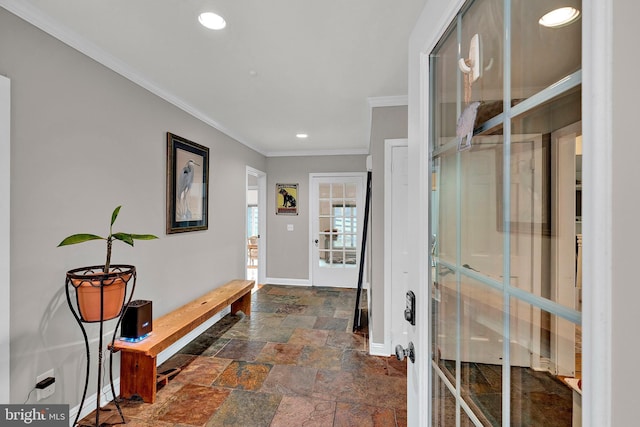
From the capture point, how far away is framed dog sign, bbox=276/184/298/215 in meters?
5.48

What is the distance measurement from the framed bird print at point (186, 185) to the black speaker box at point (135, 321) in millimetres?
846

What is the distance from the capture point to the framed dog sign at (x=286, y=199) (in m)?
5.48

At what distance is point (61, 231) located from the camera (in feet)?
6.02

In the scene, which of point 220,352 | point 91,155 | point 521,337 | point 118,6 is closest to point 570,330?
point 521,337

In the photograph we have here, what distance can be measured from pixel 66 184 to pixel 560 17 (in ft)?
7.82

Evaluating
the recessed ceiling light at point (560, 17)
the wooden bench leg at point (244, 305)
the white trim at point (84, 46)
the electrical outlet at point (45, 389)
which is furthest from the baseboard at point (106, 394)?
the recessed ceiling light at point (560, 17)

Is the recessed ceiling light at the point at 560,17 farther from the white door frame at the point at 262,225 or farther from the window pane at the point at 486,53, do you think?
the white door frame at the point at 262,225

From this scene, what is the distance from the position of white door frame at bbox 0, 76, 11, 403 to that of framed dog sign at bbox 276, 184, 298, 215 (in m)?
4.06

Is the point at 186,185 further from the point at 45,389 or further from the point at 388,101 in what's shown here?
the point at 388,101

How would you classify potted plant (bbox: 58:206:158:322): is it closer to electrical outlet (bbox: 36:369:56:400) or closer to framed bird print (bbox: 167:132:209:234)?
electrical outlet (bbox: 36:369:56:400)

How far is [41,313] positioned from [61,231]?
475 millimetres

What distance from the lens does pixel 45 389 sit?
1.73m

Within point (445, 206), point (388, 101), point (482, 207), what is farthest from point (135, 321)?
point (388, 101)

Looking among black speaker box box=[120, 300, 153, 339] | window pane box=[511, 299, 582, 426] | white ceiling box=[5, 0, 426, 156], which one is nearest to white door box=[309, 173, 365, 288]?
white ceiling box=[5, 0, 426, 156]
